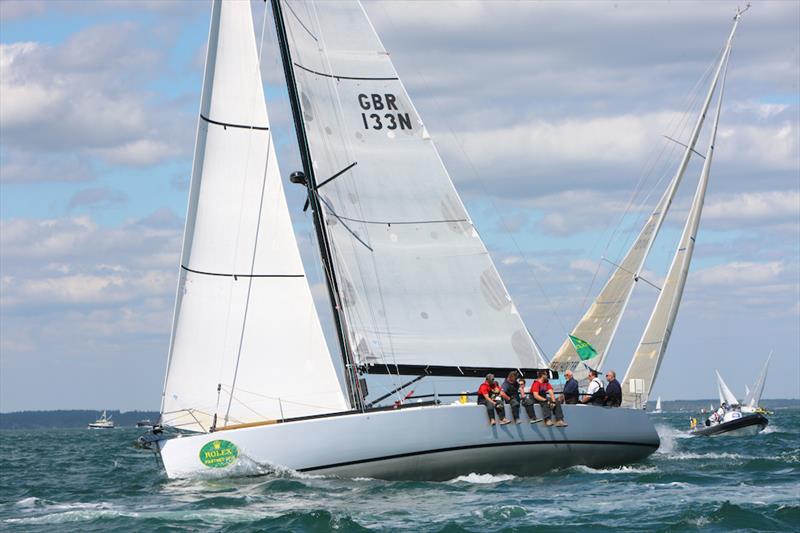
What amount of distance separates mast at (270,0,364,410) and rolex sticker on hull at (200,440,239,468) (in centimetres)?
254

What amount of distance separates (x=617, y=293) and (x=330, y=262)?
13058 millimetres

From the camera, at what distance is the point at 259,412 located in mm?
21797

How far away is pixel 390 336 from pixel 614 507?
576 centimetres

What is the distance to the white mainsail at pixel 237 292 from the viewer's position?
71.3 ft

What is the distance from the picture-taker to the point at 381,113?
73.4 ft

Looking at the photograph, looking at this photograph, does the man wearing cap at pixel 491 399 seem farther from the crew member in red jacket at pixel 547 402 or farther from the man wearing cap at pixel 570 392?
the man wearing cap at pixel 570 392

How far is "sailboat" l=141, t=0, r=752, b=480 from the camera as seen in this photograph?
2177cm

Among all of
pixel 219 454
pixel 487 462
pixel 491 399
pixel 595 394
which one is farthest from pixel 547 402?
pixel 219 454

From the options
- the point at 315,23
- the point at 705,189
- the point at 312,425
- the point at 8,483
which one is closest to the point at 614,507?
the point at 312,425

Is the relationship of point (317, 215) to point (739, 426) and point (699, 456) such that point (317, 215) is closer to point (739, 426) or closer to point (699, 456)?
point (699, 456)

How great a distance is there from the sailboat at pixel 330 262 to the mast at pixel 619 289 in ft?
29.1

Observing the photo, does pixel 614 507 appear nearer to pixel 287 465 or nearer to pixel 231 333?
pixel 287 465

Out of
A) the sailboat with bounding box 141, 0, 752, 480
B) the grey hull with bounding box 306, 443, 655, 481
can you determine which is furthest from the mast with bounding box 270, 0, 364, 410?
the grey hull with bounding box 306, 443, 655, 481

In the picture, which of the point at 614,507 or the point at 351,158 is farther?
the point at 351,158
